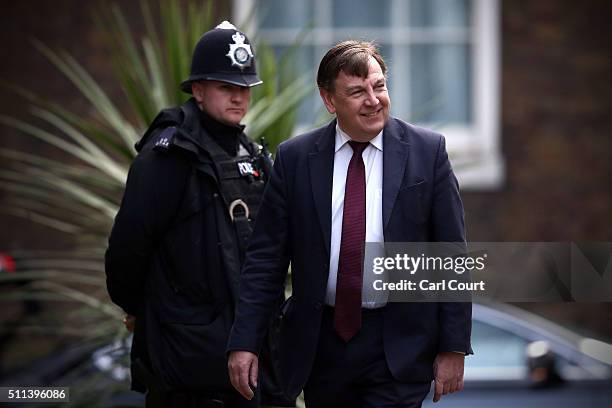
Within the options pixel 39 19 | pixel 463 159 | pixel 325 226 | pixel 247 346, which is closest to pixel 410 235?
pixel 325 226

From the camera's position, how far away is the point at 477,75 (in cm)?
1109

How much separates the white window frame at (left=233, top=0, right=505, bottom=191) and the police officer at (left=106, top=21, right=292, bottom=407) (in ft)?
20.6

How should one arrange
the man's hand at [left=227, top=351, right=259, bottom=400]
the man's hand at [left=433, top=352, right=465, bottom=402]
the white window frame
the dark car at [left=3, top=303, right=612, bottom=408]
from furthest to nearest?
the white window frame, the dark car at [left=3, top=303, right=612, bottom=408], the man's hand at [left=227, top=351, right=259, bottom=400], the man's hand at [left=433, top=352, right=465, bottom=402]

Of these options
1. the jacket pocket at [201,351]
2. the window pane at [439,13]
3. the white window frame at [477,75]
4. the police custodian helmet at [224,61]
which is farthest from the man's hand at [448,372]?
the window pane at [439,13]

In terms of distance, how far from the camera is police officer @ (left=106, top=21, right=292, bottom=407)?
4.55 m

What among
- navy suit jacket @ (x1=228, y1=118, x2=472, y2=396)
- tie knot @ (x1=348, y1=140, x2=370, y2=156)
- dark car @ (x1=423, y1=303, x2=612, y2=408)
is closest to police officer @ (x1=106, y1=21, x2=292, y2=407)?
navy suit jacket @ (x1=228, y1=118, x2=472, y2=396)

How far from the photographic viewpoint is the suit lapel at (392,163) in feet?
12.9

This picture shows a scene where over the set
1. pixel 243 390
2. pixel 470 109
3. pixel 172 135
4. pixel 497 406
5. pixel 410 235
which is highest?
pixel 470 109

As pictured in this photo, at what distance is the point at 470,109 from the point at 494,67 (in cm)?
46

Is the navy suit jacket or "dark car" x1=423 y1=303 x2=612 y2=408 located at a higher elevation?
the navy suit jacket

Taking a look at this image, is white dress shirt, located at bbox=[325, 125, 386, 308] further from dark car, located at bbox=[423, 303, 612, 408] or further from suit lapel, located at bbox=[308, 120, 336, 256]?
dark car, located at bbox=[423, 303, 612, 408]

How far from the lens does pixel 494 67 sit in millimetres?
11023

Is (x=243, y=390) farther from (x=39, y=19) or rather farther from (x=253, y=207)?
(x=39, y=19)


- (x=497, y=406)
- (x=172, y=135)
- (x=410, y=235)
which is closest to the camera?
(x=410, y=235)
